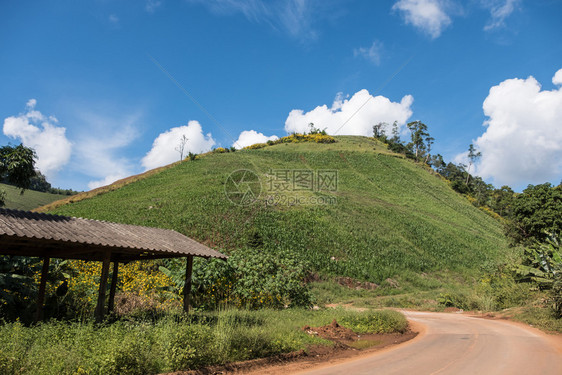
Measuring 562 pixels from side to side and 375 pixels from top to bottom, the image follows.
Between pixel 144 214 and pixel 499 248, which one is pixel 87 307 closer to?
pixel 144 214

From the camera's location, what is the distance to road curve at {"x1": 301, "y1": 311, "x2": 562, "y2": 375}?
706cm

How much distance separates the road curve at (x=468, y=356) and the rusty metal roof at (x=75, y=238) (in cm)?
570

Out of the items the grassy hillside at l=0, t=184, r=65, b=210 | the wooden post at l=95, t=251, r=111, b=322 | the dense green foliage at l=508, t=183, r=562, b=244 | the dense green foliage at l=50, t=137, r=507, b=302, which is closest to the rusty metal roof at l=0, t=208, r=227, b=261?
the wooden post at l=95, t=251, r=111, b=322

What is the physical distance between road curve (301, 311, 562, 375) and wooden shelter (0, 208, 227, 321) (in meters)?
5.68

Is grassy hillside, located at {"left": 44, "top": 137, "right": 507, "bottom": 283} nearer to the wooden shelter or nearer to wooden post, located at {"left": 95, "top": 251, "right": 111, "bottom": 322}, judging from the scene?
the wooden shelter

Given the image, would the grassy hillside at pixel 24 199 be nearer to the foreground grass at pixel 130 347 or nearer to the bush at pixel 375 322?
the foreground grass at pixel 130 347

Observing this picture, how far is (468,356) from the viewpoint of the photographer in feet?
27.4

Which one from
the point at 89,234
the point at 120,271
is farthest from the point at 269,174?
the point at 89,234

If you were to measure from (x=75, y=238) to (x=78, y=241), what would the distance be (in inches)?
9.2

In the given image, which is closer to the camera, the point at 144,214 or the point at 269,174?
the point at 144,214

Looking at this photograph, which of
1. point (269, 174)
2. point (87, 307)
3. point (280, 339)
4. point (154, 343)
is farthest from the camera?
point (269, 174)

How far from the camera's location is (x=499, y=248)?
47562mm

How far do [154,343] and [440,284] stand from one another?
30.8 meters

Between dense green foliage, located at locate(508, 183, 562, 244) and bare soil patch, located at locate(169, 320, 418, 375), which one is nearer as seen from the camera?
bare soil patch, located at locate(169, 320, 418, 375)
